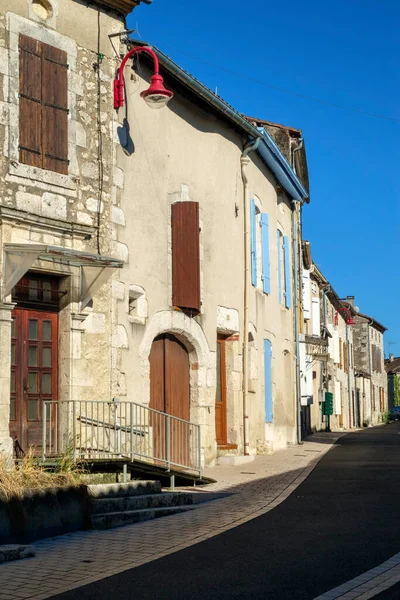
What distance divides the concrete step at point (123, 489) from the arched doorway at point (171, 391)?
2.83 meters

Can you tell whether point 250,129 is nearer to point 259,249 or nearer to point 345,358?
point 259,249

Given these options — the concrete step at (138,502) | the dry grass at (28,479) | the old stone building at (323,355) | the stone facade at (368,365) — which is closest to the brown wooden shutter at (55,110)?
the dry grass at (28,479)

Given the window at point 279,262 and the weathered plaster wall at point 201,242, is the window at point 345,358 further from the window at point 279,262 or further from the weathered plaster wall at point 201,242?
the weathered plaster wall at point 201,242

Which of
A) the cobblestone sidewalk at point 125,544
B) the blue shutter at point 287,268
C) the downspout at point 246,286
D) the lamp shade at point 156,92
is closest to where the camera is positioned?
the cobblestone sidewalk at point 125,544

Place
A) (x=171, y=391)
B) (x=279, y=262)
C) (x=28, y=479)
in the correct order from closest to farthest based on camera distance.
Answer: (x=28, y=479), (x=171, y=391), (x=279, y=262)

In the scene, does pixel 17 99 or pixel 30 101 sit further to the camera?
pixel 30 101

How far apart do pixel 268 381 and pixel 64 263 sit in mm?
8895

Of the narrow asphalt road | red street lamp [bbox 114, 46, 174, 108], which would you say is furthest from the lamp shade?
the narrow asphalt road

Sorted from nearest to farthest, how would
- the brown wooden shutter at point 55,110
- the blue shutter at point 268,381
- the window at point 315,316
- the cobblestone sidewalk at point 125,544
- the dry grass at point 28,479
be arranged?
the cobblestone sidewalk at point 125,544
the dry grass at point 28,479
the brown wooden shutter at point 55,110
the blue shutter at point 268,381
the window at point 315,316

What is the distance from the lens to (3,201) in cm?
1036

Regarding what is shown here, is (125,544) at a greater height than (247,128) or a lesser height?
lesser

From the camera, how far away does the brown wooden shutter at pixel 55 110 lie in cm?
1109

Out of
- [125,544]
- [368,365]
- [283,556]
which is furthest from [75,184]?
[368,365]

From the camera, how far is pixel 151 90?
11516 millimetres
